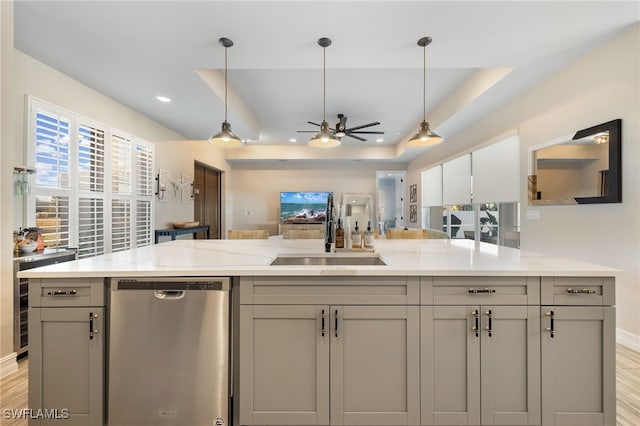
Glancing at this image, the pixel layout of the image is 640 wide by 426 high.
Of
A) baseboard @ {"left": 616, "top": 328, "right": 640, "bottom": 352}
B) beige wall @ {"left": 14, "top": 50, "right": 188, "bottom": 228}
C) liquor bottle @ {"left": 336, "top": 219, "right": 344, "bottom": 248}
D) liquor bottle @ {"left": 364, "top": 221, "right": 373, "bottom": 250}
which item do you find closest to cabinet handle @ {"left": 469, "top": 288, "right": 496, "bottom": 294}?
liquor bottle @ {"left": 364, "top": 221, "right": 373, "bottom": 250}

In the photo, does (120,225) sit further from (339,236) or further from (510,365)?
(510,365)

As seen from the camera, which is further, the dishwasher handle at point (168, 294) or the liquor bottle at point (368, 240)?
the liquor bottle at point (368, 240)

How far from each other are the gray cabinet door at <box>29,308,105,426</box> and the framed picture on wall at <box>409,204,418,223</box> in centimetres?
704

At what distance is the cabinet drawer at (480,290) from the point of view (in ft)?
4.57

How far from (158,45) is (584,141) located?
3.83 metres

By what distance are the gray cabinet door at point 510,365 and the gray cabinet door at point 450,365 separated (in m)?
0.04

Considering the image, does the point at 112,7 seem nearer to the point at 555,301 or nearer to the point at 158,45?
the point at 158,45

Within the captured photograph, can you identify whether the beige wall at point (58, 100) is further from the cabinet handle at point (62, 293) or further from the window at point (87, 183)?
the cabinet handle at point (62, 293)

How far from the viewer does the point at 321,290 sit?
4.69 feet

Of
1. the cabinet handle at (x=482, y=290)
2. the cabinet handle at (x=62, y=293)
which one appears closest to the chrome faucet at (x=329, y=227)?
the cabinet handle at (x=482, y=290)

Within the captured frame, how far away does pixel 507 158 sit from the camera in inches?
150

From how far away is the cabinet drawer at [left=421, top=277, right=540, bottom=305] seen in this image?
4.57 ft

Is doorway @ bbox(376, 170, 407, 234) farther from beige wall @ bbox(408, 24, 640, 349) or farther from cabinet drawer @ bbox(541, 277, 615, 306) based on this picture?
cabinet drawer @ bbox(541, 277, 615, 306)

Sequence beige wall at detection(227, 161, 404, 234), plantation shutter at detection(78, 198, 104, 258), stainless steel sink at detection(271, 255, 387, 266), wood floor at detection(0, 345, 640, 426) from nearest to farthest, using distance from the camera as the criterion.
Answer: wood floor at detection(0, 345, 640, 426)
stainless steel sink at detection(271, 255, 387, 266)
plantation shutter at detection(78, 198, 104, 258)
beige wall at detection(227, 161, 404, 234)
